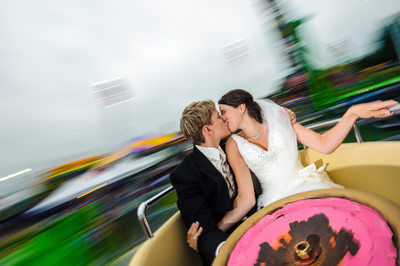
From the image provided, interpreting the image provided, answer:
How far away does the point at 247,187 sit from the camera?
128 cm

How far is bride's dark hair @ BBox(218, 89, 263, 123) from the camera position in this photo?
1.40 m

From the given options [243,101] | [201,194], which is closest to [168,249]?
[201,194]

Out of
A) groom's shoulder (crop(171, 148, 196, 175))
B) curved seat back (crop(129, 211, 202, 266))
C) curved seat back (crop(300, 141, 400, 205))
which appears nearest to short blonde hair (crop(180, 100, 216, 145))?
groom's shoulder (crop(171, 148, 196, 175))

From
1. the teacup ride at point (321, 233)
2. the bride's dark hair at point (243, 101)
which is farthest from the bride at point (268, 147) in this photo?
the teacup ride at point (321, 233)

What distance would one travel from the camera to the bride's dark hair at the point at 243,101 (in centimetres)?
140

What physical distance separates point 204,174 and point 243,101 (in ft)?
1.72

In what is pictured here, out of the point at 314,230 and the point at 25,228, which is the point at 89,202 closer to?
the point at 25,228

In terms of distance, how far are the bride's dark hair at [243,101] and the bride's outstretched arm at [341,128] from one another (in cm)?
26

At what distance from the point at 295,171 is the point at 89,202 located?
15.9 ft

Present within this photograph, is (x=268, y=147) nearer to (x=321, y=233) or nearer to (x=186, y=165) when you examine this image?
(x=186, y=165)

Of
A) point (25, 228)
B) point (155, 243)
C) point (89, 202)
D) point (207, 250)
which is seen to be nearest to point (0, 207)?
point (25, 228)

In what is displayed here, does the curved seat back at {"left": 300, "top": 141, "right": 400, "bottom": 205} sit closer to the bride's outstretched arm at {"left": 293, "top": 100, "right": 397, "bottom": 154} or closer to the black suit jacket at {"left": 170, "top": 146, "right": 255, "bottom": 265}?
the bride's outstretched arm at {"left": 293, "top": 100, "right": 397, "bottom": 154}

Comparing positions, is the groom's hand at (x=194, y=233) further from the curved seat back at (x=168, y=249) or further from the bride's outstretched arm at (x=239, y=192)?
the bride's outstretched arm at (x=239, y=192)

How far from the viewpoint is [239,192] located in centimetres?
129
